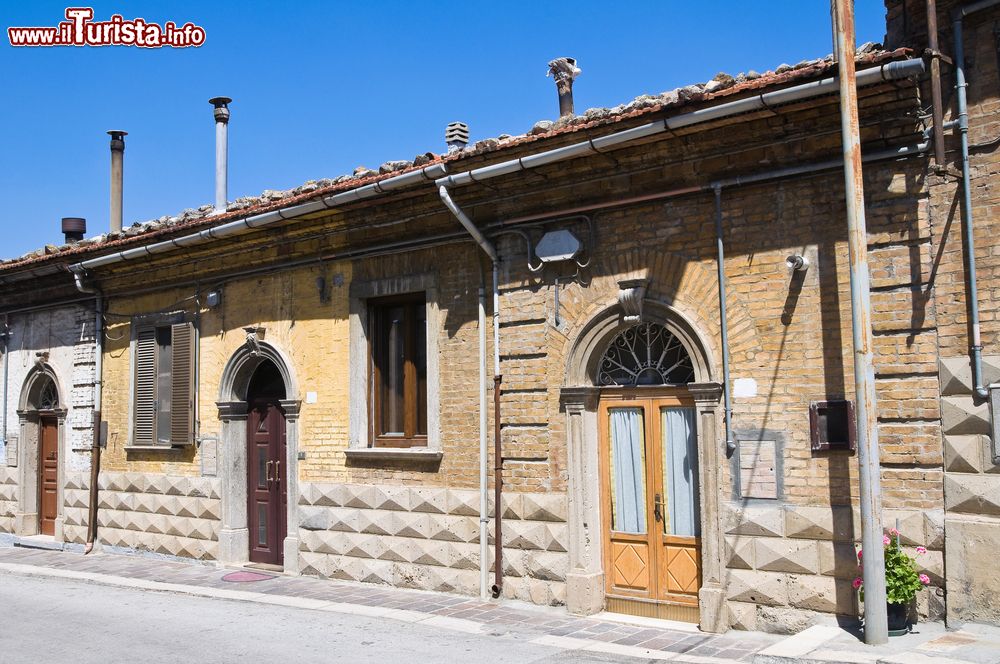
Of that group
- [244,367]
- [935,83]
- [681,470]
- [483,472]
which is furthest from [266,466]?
[935,83]

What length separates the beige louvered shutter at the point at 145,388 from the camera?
13.6 metres

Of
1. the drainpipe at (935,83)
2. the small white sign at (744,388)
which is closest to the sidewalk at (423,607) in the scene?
the small white sign at (744,388)

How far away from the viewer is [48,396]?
51.5 feet

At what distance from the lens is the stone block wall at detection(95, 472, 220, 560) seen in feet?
41.3

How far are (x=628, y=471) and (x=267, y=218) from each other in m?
5.42

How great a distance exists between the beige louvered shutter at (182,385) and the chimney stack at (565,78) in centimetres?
597

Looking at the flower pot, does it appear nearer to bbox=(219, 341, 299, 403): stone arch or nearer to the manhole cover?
the manhole cover

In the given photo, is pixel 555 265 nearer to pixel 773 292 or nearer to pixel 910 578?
pixel 773 292

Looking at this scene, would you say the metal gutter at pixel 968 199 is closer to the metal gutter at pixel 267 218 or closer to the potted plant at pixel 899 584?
the potted plant at pixel 899 584

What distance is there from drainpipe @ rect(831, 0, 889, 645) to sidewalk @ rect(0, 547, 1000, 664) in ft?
1.52

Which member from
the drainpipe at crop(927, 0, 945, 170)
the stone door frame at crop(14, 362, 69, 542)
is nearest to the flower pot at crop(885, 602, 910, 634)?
the drainpipe at crop(927, 0, 945, 170)

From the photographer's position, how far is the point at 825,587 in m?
7.37

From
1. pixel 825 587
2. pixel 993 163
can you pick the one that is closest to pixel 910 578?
pixel 825 587

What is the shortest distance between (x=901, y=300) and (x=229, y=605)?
7293 millimetres
